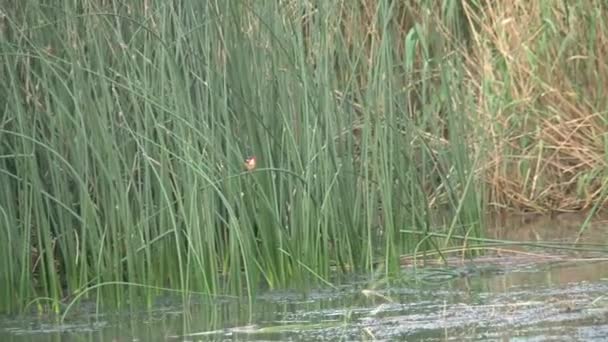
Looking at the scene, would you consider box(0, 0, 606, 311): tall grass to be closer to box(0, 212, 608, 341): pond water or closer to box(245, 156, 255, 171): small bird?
box(245, 156, 255, 171): small bird

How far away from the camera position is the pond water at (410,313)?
4.33 meters

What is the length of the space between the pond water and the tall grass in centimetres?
15

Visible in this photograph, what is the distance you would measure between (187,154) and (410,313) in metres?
1.02

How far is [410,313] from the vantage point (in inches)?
187

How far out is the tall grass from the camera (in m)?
5.30

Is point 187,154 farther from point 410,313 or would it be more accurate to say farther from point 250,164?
point 410,313

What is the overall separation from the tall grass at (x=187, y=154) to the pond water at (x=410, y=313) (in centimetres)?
15

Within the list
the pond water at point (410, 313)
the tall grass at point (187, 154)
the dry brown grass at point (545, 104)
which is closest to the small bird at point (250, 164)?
the tall grass at point (187, 154)

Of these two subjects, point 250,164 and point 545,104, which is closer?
point 250,164

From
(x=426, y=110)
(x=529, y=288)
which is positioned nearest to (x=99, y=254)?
(x=529, y=288)

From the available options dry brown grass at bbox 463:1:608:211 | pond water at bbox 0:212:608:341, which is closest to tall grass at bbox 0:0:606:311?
pond water at bbox 0:212:608:341

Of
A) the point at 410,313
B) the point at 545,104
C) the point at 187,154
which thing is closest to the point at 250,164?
the point at 187,154

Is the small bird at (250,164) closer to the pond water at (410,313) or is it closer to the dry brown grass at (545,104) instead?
the pond water at (410,313)

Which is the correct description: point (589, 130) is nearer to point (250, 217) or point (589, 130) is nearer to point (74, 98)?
point (250, 217)
